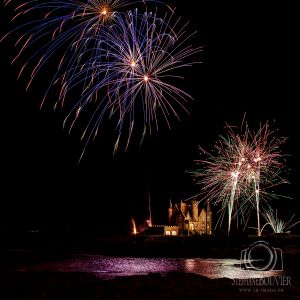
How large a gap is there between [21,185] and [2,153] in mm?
13394

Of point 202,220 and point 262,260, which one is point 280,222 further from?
point 262,260

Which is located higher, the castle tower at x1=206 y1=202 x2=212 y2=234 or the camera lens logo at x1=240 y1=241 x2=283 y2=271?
the castle tower at x1=206 y1=202 x2=212 y2=234

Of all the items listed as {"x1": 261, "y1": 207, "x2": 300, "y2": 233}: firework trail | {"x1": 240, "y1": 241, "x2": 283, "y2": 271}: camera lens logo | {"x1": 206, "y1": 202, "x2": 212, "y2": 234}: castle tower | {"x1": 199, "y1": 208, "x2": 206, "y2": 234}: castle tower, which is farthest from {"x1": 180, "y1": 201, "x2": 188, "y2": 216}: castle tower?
{"x1": 240, "y1": 241, "x2": 283, "y2": 271}: camera lens logo

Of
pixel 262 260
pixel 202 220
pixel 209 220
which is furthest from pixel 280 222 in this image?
pixel 262 260

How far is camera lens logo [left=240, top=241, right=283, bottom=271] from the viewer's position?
31891mm

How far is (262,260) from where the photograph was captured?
119ft

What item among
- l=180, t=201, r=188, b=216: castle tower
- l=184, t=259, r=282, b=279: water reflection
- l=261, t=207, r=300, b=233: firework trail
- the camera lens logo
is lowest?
l=184, t=259, r=282, b=279: water reflection

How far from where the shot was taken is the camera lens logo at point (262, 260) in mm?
31891

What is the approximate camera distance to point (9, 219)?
90.0 m

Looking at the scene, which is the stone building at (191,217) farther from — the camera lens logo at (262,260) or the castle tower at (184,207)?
the camera lens logo at (262,260)

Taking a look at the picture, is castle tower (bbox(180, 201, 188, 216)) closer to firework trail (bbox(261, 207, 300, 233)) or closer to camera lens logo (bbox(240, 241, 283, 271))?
firework trail (bbox(261, 207, 300, 233))

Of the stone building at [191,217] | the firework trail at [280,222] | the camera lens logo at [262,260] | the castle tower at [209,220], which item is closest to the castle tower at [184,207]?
the stone building at [191,217]

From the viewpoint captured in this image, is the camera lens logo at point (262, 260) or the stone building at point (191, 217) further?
the stone building at point (191, 217)

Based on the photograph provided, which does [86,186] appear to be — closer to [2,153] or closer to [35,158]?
[35,158]
